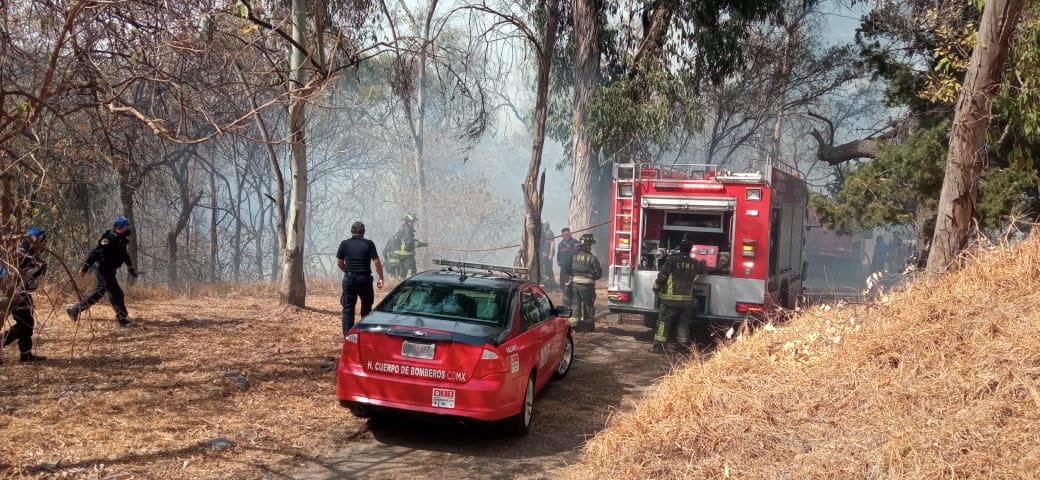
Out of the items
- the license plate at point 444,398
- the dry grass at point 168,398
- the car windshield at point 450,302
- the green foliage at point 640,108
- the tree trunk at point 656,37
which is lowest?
the dry grass at point 168,398

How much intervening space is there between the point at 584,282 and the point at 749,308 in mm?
2625

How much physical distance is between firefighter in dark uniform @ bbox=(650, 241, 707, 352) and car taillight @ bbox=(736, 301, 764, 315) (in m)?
0.62

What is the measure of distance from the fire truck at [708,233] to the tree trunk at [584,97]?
4.68 meters

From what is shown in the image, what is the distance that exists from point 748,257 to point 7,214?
881cm

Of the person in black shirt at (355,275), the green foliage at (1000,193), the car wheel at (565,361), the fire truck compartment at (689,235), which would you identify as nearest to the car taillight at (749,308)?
the fire truck compartment at (689,235)

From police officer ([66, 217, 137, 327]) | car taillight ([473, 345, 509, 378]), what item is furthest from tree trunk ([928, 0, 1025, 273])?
police officer ([66, 217, 137, 327])

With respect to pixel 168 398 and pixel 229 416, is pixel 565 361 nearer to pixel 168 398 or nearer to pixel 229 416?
→ pixel 229 416

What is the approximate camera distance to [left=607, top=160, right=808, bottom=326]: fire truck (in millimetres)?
10766

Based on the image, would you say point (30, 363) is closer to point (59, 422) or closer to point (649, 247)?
point (59, 422)

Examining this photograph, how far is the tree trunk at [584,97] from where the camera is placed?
51.9ft

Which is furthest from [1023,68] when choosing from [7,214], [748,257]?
[7,214]

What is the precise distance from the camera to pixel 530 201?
13.3 m

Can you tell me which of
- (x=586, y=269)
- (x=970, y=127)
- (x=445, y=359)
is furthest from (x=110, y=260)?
(x=970, y=127)

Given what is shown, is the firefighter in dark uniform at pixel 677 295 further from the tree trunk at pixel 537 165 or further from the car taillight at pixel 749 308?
the tree trunk at pixel 537 165
